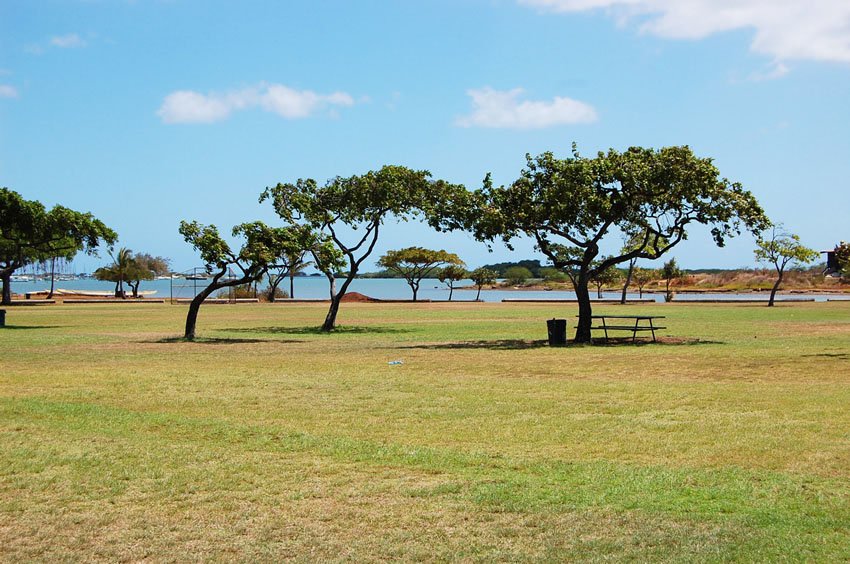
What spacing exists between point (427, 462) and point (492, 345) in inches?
672

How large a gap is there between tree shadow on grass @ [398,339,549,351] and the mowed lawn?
21.2ft

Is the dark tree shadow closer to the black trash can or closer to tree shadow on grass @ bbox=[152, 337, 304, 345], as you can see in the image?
the black trash can

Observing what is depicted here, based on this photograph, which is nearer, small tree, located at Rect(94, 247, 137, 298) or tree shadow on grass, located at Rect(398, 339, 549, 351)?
tree shadow on grass, located at Rect(398, 339, 549, 351)

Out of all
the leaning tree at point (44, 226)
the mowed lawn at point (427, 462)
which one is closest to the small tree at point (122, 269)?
the leaning tree at point (44, 226)

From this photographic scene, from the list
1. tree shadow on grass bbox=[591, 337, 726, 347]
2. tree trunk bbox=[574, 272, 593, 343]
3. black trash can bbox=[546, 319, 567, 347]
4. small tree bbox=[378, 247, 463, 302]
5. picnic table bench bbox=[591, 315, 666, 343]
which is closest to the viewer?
tree shadow on grass bbox=[591, 337, 726, 347]

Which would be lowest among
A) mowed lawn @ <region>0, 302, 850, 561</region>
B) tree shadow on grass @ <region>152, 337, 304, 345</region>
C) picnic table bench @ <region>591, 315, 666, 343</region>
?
mowed lawn @ <region>0, 302, 850, 561</region>

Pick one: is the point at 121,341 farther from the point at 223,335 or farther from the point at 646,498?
the point at 646,498

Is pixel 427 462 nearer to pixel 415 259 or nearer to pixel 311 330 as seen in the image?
pixel 311 330

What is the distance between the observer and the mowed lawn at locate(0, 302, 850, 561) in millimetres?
6559

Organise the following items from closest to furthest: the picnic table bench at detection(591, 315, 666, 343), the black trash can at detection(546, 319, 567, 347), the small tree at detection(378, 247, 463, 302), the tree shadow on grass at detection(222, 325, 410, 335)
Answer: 1. the black trash can at detection(546, 319, 567, 347)
2. the picnic table bench at detection(591, 315, 666, 343)
3. the tree shadow on grass at detection(222, 325, 410, 335)
4. the small tree at detection(378, 247, 463, 302)

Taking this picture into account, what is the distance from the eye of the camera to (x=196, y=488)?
8000 mm

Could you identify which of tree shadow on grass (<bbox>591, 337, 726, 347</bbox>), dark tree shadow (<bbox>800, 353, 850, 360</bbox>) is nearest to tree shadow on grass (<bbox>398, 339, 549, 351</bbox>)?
tree shadow on grass (<bbox>591, 337, 726, 347</bbox>)

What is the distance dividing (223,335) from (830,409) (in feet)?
76.7

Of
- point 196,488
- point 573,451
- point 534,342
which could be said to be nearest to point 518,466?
point 573,451
